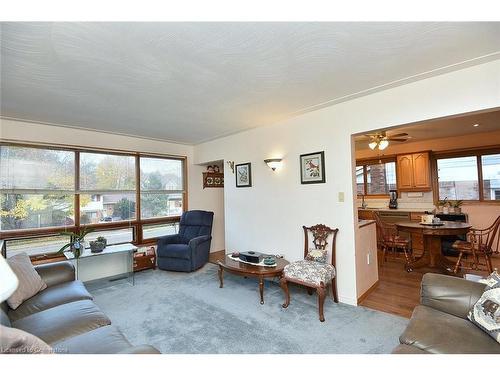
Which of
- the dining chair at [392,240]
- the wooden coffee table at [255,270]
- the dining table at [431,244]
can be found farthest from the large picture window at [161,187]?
the dining table at [431,244]

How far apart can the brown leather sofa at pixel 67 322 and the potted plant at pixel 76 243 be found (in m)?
0.94

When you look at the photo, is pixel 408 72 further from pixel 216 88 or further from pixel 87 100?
pixel 87 100

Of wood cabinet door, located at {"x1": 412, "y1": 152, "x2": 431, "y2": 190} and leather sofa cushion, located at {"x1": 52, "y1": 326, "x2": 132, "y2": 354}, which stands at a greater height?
A: wood cabinet door, located at {"x1": 412, "y1": 152, "x2": 431, "y2": 190}

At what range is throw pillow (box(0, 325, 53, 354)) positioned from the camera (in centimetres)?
97

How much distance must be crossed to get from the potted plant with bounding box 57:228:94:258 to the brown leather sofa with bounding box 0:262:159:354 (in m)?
0.94

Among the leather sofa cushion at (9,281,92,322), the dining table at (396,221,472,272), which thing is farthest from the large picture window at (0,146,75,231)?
the dining table at (396,221,472,272)

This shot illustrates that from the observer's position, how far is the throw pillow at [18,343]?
3.19ft

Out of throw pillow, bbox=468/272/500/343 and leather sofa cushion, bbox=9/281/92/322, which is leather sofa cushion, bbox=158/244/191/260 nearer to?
leather sofa cushion, bbox=9/281/92/322

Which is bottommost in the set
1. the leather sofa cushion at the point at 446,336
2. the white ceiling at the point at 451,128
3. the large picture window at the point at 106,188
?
the leather sofa cushion at the point at 446,336

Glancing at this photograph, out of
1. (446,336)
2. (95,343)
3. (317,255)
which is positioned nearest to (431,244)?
(317,255)

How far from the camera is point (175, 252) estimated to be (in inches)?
162

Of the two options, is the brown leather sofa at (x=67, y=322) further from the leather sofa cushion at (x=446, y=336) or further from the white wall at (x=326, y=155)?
the white wall at (x=326, y=155)
